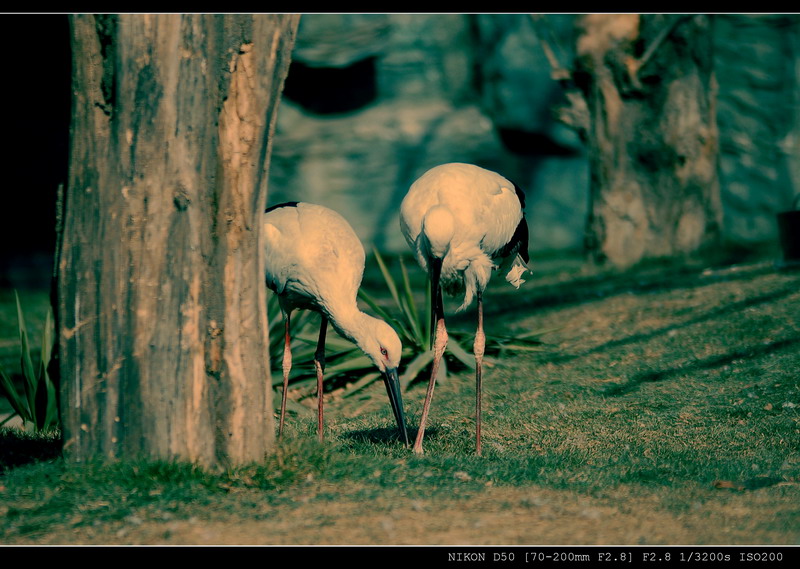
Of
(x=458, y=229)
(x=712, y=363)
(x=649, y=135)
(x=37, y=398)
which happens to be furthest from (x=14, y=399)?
(x=649, y=135)

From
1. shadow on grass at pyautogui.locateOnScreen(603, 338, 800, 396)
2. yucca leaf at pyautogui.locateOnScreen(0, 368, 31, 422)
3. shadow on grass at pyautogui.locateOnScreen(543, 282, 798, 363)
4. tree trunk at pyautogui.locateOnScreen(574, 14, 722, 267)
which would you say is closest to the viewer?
yucca leaf at pyautogui.locateOnScreen(0, 368, 31, 422)

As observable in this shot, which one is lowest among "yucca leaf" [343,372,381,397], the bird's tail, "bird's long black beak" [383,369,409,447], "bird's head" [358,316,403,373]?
"yucca leaf" [343,372,381,397]

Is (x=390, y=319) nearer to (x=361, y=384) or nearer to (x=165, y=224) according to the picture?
(x=361, y=384)

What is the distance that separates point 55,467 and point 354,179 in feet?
41.8

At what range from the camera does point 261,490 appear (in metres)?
4.66

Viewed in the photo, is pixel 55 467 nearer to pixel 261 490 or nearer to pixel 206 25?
pixel 261 490

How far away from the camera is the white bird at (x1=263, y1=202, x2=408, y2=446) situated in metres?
5.77

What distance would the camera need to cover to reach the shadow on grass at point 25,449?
5199mm

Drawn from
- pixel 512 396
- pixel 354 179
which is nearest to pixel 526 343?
pixel 512 396

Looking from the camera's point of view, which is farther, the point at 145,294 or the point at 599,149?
the point at 599,149

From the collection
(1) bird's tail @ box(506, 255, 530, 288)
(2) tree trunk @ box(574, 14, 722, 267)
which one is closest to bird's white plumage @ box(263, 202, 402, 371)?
(1) bird's tail @ box(506, 255, 530, 288)

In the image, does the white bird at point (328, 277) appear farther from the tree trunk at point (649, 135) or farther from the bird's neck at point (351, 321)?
the tree trunk at point (649, 135)

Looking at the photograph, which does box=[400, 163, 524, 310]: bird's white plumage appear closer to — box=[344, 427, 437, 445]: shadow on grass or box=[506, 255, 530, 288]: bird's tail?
box=[506, 255, 530, 288]: bird's tail

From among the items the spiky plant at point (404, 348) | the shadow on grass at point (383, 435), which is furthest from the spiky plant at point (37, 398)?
the shadow on grass at point (383, 435)
